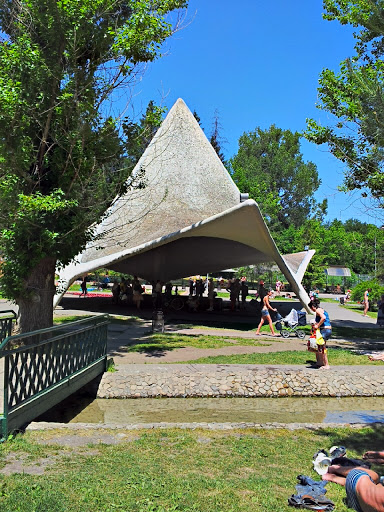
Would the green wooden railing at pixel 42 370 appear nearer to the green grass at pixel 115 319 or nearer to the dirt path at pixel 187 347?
the dirt path at pixel 187 347

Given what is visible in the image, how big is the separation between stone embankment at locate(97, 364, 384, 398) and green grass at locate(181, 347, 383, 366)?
3.09ft

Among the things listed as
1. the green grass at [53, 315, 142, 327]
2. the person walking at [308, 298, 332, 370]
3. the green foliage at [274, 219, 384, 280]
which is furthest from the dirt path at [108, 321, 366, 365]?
the green foliage at [274, 219, 384, 280]

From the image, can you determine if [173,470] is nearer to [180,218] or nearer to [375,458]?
[375,458]

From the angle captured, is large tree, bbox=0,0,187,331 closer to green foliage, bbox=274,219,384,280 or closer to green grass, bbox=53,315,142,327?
green grass, bbox=53,315,142,327

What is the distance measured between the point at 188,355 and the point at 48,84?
21.3 ft

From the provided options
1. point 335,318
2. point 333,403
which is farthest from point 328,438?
point 335,318

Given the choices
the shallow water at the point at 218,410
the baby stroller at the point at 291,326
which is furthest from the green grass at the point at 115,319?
the shallow water at the point at 218,410

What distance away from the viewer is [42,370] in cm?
632

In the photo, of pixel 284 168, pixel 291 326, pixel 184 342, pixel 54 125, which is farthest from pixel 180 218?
pixel 284 168

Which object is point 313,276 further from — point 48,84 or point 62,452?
point 62,452

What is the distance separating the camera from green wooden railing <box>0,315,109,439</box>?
5391 millimetres

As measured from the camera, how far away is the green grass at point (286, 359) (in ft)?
35.1

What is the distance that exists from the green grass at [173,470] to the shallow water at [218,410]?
1.42 meters

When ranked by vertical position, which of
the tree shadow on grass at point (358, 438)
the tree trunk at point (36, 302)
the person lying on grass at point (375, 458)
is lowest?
the tree shadow on grass at point (358, 438)
